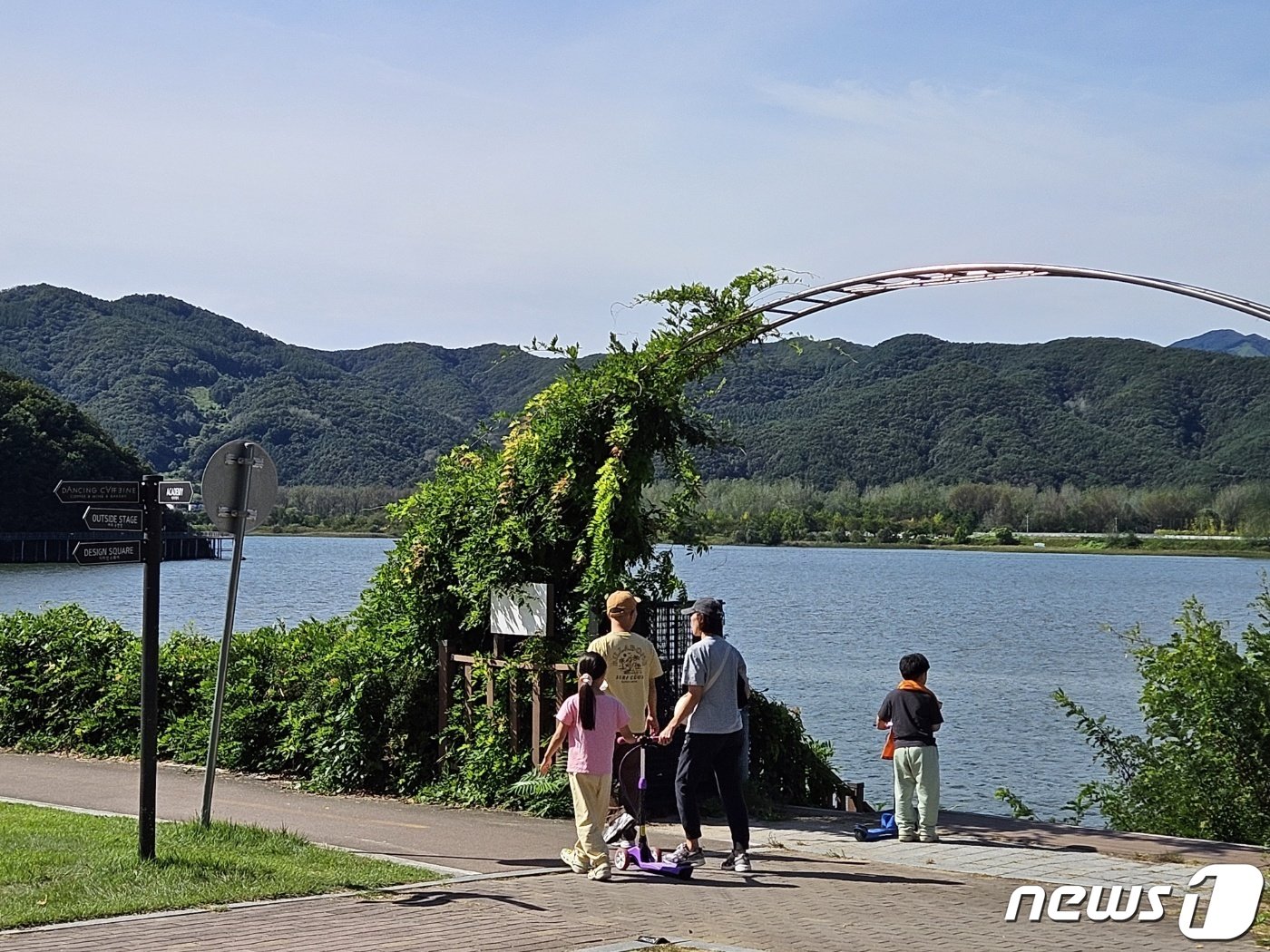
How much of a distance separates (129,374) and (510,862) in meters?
187

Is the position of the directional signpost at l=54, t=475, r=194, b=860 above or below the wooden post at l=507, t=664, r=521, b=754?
above

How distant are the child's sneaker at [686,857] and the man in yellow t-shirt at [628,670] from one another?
49cm

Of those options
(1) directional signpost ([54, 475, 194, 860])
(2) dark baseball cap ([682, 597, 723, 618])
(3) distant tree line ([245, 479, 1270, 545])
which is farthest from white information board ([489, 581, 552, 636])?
(3) distant tree line ([245, 479, 1270, 545])

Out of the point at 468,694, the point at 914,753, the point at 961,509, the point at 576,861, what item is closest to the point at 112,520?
the point at 576,861

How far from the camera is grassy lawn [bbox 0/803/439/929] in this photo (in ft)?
27.9

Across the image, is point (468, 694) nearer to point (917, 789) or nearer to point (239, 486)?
point (239, 486)

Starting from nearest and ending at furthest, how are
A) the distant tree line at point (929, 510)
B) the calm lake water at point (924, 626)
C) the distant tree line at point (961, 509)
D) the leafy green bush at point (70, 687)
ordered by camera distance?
1. the leafy green bush at point (70, 687)
2. the calm lake water at point (924, 626)
3. the distant tree line at point (961, 509)
4. the distant tree line at point (929, 510)

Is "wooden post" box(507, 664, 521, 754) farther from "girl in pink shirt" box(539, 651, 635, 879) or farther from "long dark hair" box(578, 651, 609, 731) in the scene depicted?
"long dark hair" box(578, 651, 609, 731)

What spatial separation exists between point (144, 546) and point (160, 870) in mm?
2062

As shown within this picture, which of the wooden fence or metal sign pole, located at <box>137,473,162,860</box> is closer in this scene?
metal sign pole, located at <box>137,473,162,860</box>

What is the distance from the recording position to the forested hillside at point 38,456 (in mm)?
89438

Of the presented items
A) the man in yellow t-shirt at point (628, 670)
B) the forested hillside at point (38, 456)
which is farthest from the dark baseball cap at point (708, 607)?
the forested hillside at point (38, 456)

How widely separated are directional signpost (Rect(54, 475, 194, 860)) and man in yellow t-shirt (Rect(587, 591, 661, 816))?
9.89ft

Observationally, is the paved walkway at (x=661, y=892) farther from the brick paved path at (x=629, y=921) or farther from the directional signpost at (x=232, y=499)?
the directional signpost at (x=232, y=499)
